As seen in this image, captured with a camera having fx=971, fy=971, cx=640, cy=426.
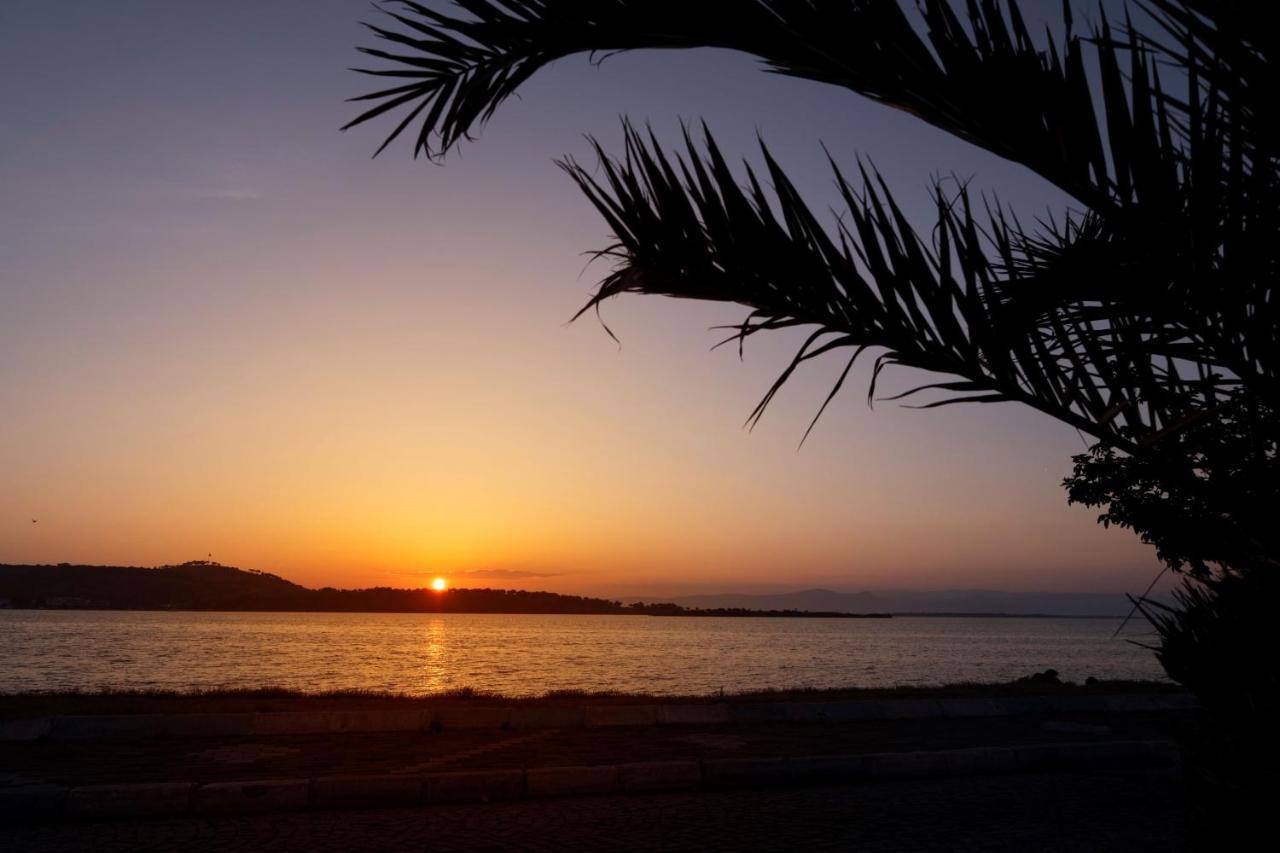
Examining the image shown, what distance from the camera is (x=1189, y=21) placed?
2654 millimetres

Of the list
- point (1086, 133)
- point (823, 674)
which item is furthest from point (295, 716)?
point (823, 674)

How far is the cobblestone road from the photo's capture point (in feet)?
24.7

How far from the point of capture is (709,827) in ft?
27.1

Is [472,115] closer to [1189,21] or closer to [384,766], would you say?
[1189,21]

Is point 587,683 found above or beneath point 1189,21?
beneath

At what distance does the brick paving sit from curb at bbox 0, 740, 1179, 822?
1.86 ft

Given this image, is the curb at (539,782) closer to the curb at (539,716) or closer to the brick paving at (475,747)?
the brick paving at (475,747)

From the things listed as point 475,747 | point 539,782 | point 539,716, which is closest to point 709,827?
point 539,782

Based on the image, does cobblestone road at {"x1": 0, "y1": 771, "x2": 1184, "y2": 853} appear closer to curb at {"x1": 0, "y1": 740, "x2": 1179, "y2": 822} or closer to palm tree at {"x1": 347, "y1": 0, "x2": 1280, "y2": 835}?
curb at {"x1": 0, "y1": 740, "x2": 1179, "y2": 822}

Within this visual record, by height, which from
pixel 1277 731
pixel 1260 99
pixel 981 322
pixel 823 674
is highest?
pixel 1260 99

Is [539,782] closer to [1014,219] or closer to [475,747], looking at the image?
[475,747]

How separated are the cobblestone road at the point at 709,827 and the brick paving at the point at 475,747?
1110 mm

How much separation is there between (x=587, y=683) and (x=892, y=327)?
4601 cm

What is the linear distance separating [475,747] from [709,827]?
166 inches
